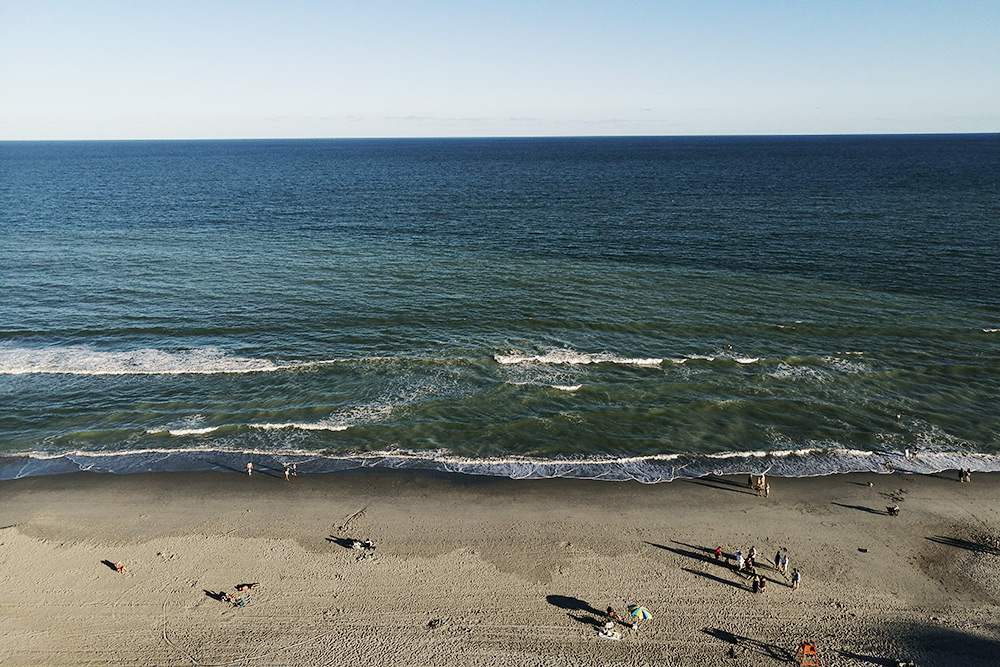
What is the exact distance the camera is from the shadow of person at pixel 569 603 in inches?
1057

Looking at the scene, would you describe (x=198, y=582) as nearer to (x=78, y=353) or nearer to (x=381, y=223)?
(x=78, y=353)

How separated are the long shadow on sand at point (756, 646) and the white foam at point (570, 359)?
2557 centimetres

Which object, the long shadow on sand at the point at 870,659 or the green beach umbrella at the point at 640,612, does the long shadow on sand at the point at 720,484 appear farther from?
the green beach umbrella at the point at 640,612

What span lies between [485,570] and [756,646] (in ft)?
39.6

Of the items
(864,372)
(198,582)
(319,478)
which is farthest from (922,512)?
(198,582)

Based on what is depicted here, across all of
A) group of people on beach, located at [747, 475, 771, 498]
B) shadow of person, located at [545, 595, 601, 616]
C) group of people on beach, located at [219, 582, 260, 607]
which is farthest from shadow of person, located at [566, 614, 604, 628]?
group of people on beach, located at [219, 582, 260, 607]

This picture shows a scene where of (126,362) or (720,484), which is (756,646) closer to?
(720,484)

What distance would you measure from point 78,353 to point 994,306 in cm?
8349

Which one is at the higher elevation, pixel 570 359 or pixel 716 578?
pixel 570 359

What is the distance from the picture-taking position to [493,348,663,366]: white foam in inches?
1940

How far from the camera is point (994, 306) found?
58.8 meters

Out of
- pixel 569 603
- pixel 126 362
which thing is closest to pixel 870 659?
pixel 569 603

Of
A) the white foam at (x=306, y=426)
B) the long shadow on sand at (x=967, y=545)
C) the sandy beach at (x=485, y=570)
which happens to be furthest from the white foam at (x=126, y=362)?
the long shadow on sand at (x=967, y=545)

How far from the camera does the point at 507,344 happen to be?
52.7 metres
